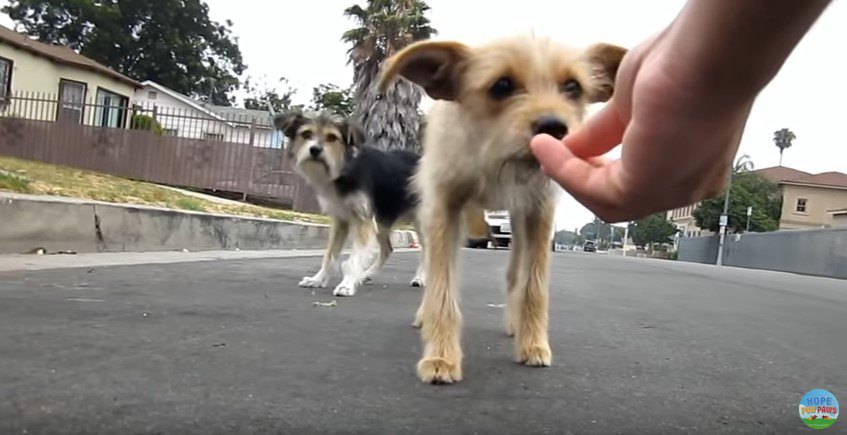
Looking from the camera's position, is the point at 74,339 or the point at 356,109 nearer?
the point at 74,339

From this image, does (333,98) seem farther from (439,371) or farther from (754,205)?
(439,371)

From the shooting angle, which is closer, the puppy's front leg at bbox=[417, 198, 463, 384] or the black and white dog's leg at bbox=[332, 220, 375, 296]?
the puppy's front leg at bbox=[417, 198, 463, 384]

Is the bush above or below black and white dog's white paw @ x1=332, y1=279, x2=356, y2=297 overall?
above

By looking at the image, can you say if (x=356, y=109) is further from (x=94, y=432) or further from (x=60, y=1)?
(x=60, y=1)

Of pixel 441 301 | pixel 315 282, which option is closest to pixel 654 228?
pixel 315 282

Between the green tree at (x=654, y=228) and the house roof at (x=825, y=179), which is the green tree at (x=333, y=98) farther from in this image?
the house roof at (x=825, y=179)

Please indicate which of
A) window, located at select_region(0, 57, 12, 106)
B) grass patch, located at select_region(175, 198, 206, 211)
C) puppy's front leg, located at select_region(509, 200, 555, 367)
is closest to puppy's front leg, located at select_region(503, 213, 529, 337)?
puppy's front leg, located at select_region(509, 200, 555, 367)

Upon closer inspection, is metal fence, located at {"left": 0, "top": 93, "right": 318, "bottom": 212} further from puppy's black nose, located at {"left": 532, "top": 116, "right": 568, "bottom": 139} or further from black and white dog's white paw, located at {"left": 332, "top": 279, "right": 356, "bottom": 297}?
puppy's black nose, located at {"left": 532, "top": 116, "right": 568, "bottom": 139}

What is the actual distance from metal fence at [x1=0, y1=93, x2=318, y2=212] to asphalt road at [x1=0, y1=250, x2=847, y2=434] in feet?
63.4

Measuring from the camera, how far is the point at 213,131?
26922 millimetres

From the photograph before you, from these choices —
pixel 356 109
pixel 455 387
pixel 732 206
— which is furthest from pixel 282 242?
pixel 732 206

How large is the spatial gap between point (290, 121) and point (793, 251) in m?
26.1

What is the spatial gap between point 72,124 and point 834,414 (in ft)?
89.5

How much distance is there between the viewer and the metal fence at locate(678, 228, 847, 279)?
24422mm
